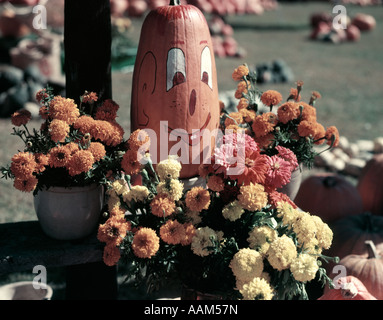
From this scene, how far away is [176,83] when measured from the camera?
214 cm

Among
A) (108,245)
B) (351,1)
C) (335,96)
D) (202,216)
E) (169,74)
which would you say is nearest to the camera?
(108,245)

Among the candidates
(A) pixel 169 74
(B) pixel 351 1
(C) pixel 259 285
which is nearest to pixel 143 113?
(A) pixel 169 74

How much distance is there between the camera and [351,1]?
57.5 feet

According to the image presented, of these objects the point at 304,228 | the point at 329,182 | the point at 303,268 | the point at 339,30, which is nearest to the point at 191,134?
the point at 304,228

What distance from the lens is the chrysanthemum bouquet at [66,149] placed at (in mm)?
1819

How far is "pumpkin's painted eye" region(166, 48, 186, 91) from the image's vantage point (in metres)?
2.13

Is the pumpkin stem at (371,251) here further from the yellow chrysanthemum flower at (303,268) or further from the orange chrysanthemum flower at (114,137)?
the orange chrysanthemum flower at (114,137)

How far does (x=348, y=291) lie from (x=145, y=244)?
0.92 metres

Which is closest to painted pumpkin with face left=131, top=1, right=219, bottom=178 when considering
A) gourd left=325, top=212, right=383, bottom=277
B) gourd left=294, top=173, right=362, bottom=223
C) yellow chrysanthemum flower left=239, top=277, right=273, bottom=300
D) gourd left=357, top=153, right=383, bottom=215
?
yellow chrysanthemum flower left=239, top=277, right=273, bottom=300

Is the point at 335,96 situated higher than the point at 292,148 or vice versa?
the point at 292,148

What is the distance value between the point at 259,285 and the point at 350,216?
1.66 metres

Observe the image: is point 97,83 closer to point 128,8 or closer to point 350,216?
point 350,216

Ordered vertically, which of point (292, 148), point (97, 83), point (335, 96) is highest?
point (97, 83)

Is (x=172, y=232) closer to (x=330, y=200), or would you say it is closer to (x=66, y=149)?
(x=66, y=149)
